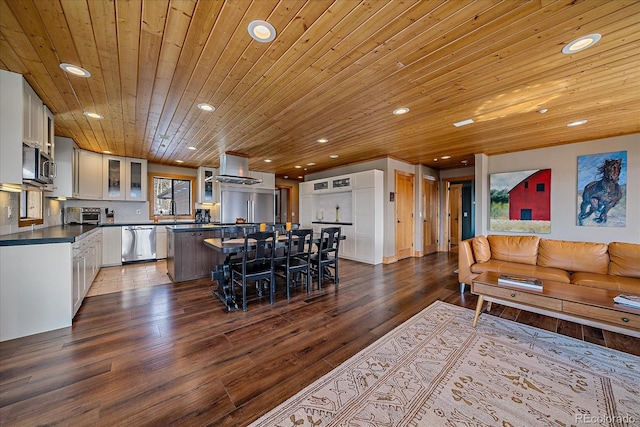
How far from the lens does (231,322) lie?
2.63m

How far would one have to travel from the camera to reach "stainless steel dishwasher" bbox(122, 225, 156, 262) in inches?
211

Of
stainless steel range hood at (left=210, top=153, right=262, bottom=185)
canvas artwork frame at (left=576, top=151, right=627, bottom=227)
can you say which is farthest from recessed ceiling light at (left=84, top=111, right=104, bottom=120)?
canvas artwork frame at (left=576, top=151, right=627, bottom=227)

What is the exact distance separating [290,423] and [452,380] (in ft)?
3.87

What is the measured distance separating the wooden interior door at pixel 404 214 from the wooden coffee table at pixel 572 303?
343 centimetres

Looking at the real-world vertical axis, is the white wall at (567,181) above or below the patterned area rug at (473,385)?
above

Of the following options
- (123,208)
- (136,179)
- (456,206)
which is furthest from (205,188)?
(456,206)

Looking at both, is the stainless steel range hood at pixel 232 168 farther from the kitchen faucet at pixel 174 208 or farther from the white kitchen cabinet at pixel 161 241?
the kitchen faucet at pixel 174 208

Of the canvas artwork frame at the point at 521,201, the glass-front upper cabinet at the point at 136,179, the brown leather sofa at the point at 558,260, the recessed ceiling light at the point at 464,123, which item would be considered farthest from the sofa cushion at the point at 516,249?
the glass-front upper cabinet at the point at 136,179

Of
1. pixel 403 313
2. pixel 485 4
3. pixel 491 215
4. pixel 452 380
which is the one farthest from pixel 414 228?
pixel 485 4

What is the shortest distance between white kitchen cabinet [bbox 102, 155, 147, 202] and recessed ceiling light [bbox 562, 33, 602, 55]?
740 centimetres

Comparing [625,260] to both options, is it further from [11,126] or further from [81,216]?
[81,216]

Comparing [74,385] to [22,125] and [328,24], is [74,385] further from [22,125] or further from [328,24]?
[328,24]

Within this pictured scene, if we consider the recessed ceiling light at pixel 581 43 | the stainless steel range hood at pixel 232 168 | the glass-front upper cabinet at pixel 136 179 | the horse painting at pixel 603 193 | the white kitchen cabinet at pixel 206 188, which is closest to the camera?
the recessed ceiling light at pixel 581 43

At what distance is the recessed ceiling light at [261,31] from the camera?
5.37 feet
